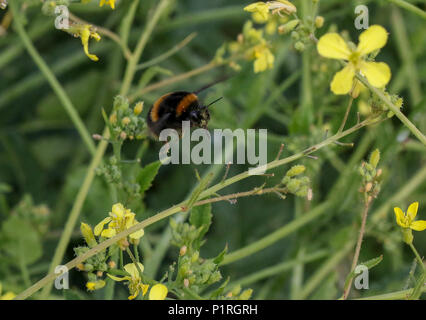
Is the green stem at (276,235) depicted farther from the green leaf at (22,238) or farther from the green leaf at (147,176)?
the green leaf at (22,238)

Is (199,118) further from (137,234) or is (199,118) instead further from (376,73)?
(376,73)

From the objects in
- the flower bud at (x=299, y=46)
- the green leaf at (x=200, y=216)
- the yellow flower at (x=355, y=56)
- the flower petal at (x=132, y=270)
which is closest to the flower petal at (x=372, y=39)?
the yellow flower at (x=355, y=56)

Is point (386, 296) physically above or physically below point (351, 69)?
below

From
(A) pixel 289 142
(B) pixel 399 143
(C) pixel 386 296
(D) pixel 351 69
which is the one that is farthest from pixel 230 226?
(D) pixel 351 69

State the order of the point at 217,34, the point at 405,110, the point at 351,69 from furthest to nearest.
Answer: the point at 217,34
the point at 405,110
the point at 351,69

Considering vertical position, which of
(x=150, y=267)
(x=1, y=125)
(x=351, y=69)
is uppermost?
(x=1, y=125)

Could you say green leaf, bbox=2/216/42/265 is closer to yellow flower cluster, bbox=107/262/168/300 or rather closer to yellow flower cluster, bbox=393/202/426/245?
yellow flower cluster, bbox=107/262/168/300
